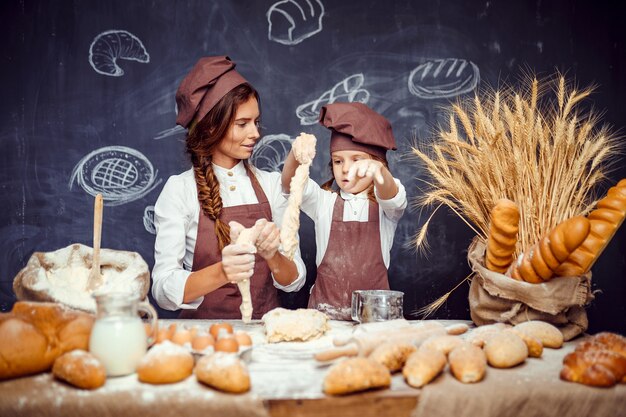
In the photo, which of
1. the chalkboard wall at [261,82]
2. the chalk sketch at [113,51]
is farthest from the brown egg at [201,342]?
the chalk sketch at [113,51]

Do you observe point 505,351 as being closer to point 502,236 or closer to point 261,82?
point 502,236

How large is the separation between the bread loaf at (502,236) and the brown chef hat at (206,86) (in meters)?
1.39

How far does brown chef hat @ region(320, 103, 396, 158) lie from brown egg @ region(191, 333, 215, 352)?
1.38 meters

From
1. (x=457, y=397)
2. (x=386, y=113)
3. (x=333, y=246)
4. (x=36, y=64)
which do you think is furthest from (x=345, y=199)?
(x=36, y=64)

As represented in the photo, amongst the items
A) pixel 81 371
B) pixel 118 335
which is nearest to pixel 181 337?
pixel 118 335

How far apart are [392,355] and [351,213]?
57.7 inches

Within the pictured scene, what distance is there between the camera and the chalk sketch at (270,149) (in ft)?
11.7

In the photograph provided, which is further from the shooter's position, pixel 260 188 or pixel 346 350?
pixel 260 188

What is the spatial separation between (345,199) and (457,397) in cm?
164

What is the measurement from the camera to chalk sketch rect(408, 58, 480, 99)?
356 cm

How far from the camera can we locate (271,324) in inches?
72.3

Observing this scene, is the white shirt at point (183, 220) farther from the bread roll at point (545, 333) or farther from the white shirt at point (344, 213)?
the bread roll at point (545, 333)

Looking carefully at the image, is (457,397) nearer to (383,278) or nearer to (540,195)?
(540,195)

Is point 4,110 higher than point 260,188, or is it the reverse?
point 4,110
